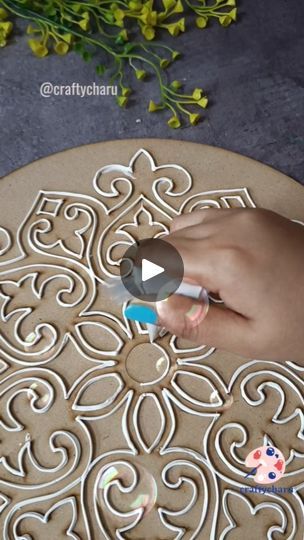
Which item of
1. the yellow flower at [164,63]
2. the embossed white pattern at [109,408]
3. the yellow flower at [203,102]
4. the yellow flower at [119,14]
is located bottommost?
the embossed white pattern at [109,408]

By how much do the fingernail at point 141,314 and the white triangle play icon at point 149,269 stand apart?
45 millimetres

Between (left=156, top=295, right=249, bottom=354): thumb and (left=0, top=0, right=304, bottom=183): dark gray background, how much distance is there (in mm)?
394

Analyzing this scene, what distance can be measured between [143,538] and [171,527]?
0.13 feet

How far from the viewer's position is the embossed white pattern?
2.66 feet

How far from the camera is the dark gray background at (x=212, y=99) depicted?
3.60 feet

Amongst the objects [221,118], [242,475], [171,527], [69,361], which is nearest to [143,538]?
[171,527]

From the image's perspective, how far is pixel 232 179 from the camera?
1022 mm

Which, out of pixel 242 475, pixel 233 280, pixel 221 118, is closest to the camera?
pixel 233 280

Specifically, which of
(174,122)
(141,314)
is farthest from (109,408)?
(174,122)

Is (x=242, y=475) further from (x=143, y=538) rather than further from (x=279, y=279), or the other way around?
(x=279, y=279)
